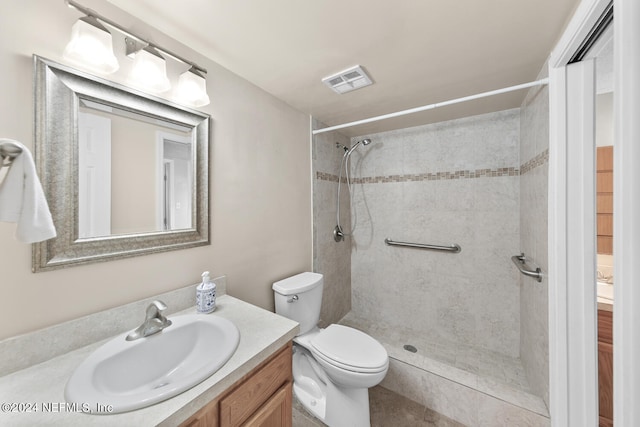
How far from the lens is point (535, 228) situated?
142cm

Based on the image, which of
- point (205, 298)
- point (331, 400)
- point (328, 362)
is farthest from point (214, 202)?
point (331, 400)

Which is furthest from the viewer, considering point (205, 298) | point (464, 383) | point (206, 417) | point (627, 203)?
point (464, 383)

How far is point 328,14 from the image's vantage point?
0.95 meters

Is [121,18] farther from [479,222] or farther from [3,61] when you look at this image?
[479,222]

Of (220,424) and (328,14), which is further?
(328,14)

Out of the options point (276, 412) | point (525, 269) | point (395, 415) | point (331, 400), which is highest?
point (525, 269)

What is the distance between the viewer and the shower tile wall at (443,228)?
1.88 m

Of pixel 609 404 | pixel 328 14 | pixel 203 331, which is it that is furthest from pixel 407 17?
pixel 609 404

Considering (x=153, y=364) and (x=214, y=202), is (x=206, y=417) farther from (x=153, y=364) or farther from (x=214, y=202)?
(x=214, y=202)

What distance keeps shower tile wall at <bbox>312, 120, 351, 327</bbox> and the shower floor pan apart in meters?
0.58

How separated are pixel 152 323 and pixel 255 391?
475 millimetres

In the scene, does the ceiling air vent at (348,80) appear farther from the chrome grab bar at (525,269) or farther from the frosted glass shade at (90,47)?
the chrome grab bar at (525,269)

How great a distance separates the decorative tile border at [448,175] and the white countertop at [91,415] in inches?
58.2

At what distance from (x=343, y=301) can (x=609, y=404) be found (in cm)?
180
